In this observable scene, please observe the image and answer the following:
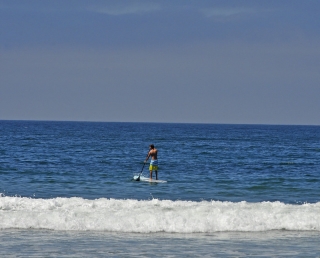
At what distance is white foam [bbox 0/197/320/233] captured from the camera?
1667cm

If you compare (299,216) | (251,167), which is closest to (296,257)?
(299,216)

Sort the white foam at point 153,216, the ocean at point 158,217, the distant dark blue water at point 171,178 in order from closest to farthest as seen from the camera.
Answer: the ocean at point 158,217, the white foam at point 153,216, the distant dark blue water at point 171,178

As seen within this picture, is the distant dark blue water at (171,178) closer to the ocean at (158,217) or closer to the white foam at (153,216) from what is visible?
the ocean at (158,217)

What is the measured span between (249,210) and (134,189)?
887 cm

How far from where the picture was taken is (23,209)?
18375 mm

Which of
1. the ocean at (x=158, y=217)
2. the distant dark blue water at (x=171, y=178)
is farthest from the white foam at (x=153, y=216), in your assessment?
the distant dark blue water at (x=171, y=178)

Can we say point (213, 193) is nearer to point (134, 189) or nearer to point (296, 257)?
point (134, 189)

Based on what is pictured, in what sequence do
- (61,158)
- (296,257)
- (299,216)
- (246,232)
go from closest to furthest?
(296,257)
(246,232)
(299,216)
(61,158)

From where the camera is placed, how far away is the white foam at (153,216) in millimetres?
16672

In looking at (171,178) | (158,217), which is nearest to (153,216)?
(158,217)

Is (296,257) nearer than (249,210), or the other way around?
(296,257)

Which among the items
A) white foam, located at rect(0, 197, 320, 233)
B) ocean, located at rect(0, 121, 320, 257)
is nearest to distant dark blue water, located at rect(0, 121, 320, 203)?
ocean, located at rect(0, 121, 320, 257)

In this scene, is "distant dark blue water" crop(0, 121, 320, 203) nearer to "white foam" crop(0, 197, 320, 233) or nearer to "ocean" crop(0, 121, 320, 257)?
"ocean" crop(0, 121, 320, 257)

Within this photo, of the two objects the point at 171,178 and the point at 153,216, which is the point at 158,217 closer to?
the point at 153,216
